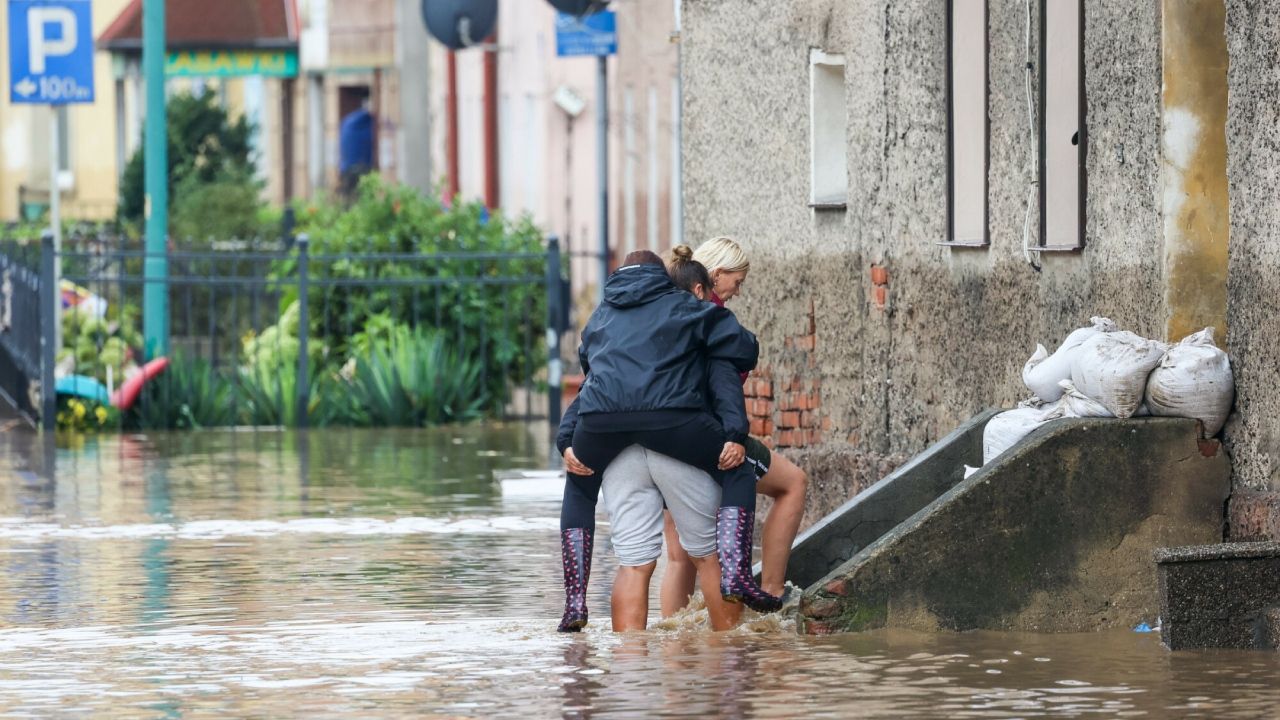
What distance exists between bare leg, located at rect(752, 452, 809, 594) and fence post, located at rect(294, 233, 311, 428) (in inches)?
469

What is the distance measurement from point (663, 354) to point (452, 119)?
91.4 feet

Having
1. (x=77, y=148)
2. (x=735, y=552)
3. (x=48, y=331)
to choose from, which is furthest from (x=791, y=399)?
(x=77, y=148)

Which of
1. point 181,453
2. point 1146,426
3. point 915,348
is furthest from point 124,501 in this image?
point 1146,426

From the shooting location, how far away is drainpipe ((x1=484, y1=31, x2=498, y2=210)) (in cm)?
3472

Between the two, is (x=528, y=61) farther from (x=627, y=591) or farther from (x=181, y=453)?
(x=627, y=591)

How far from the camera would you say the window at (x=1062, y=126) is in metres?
11.1

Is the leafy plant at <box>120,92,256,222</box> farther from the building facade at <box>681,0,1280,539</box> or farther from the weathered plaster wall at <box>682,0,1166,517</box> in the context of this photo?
the building facade at <box>681,0,1280,539</box>

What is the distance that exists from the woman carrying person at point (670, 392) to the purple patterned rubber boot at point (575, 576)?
256mm

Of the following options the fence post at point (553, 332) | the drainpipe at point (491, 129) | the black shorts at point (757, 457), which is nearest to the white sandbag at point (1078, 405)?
the black shorts at point (757, 457)

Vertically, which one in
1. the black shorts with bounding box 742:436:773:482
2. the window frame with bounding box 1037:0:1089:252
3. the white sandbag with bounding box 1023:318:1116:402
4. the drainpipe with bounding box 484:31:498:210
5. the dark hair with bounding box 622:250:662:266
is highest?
the drainpipe with bounding box 484:31:498:210

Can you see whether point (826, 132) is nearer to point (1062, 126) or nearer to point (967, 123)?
point (967, 123)

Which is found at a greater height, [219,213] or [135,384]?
[219,213]

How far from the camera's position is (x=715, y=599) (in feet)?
33.0

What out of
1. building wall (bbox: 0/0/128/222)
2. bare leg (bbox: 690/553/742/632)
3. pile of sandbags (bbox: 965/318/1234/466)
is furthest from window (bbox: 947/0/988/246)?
building wall (bbox: 0/0/128/222)
